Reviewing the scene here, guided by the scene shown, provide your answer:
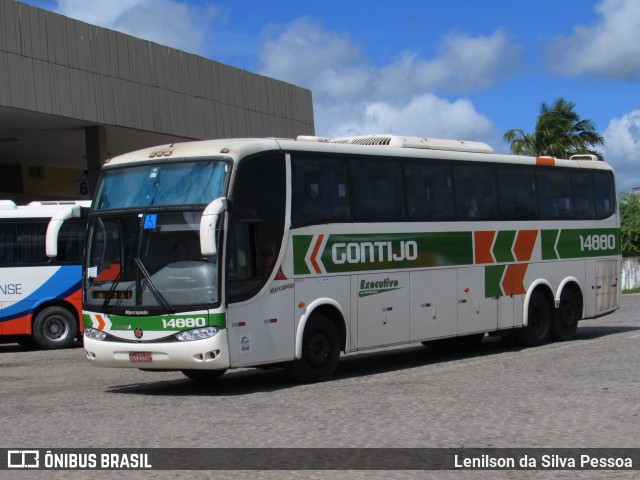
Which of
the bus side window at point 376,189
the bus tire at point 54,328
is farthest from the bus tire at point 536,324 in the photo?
the bus tire at point 54,328

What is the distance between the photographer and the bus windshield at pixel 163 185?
1329cm

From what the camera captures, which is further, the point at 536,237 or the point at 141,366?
the point at 536,237

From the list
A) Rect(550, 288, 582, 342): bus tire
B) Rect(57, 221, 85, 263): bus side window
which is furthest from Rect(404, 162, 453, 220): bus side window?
Rect(57, 221, 85, 263): bus side window

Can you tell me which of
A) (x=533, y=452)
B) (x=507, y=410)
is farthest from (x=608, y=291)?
(x=533, y=452)

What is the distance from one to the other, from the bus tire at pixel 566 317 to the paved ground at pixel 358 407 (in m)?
1.76

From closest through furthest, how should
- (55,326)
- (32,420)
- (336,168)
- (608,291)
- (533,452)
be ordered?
(533,452)
(32,420)
(336,168)
(608,291)
(55,326)

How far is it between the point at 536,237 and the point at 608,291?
3.06 m

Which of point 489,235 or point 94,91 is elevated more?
point 94,91

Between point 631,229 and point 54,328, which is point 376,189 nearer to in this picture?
point 54,328

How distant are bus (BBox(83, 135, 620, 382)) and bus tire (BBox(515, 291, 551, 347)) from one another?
0.04 metres

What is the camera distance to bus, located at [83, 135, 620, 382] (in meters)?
13.1

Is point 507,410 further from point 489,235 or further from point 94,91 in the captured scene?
point 94,91

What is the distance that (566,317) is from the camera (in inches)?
793

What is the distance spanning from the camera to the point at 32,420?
11.2m
